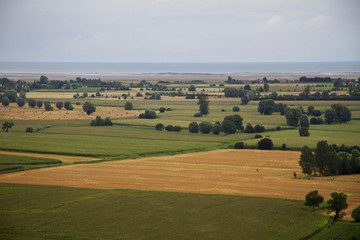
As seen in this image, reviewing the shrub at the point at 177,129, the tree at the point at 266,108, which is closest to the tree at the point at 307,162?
the shrub at the point at 177,129

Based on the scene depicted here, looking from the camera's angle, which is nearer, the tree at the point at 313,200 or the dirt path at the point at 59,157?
the tree at the point at 313,200

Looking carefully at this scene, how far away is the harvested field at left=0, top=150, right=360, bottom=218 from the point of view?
5569cm

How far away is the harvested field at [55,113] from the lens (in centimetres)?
12644

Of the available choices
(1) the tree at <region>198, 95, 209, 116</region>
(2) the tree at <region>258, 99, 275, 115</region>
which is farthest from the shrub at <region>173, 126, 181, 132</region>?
(2) the tree at <region>258, 99, 275, 115</region>

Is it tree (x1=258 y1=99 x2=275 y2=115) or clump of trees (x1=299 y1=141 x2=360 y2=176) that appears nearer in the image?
clump of trees (x1=299 y1=141 x2=360 y2=176)

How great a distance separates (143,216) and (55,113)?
9439 centimetres

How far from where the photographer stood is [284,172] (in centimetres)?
A: 6544

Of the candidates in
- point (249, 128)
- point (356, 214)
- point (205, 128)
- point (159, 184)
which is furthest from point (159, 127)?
point (356, 214)

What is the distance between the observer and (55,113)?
133500mm

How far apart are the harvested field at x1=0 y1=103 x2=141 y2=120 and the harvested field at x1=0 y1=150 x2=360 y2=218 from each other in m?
58.7

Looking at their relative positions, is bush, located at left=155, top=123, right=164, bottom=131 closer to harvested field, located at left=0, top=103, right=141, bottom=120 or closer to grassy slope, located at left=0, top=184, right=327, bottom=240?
harvested field, located at left=0, top=103, right=141, bottom=120

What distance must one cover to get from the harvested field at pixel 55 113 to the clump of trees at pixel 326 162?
239 feet

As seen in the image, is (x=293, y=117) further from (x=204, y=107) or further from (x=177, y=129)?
(x=204, y=107)

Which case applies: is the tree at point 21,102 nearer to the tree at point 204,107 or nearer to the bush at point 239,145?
the tree at point 204,107
